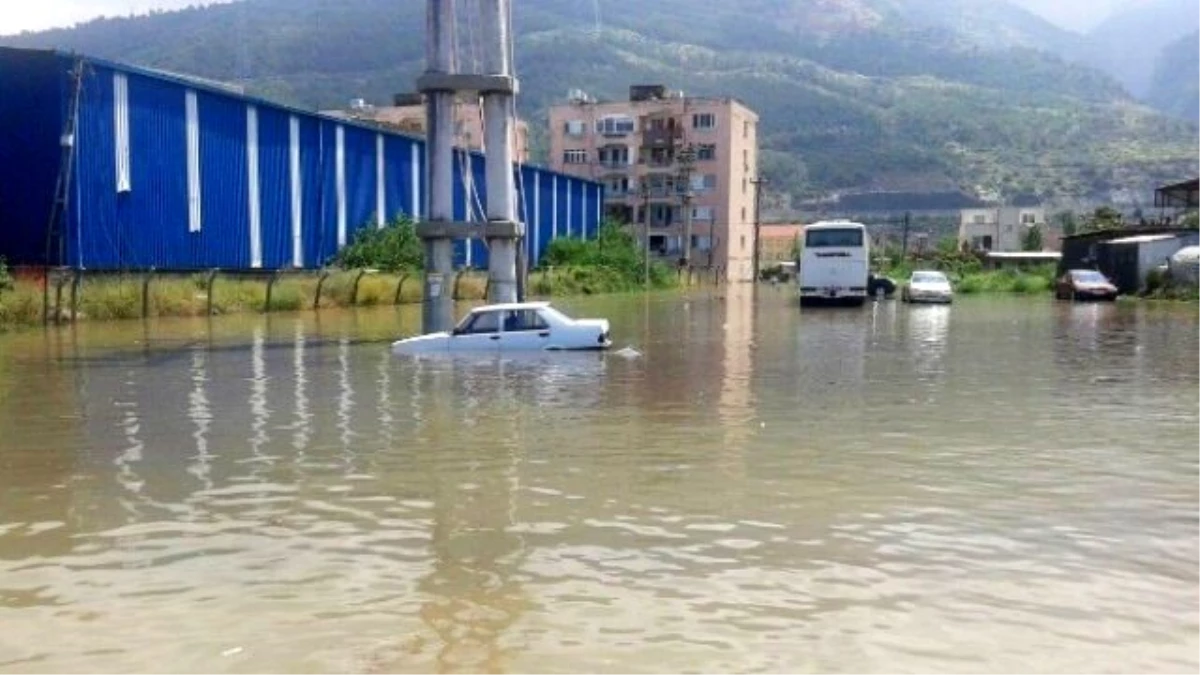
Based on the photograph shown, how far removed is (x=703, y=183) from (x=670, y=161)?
3.50m

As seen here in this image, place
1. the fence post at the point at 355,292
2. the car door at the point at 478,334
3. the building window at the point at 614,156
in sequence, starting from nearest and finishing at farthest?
1. the car door at the point at 478,334
2. the fence post at the point at 355,292
3. the building window at the point at 614,156

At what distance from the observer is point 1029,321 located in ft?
125

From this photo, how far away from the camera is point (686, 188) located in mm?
106750

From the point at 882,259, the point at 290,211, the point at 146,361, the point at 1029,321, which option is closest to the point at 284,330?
the point at 146,361

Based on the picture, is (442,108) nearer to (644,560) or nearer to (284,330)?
(284,330)

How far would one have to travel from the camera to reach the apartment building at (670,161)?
4397 inches

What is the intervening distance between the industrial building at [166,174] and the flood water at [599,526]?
17.0 meters

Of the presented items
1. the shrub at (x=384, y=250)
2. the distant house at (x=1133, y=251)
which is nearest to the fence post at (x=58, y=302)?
the shrub at (x=384, y=250)

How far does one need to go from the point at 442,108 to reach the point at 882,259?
282 ft

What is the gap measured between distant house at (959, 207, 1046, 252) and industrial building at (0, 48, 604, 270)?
322 feet

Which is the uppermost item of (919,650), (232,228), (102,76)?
(102,76)

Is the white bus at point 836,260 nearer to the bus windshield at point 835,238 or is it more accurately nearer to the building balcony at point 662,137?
the bus windshield at point 835,238

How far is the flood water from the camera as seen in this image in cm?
656

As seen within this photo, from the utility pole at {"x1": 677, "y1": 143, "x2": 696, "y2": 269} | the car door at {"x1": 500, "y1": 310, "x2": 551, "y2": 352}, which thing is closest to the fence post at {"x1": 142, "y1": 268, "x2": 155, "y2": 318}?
the car door at {"x1": 500, "y1": 310, "x2": 551, "y2": 352}
